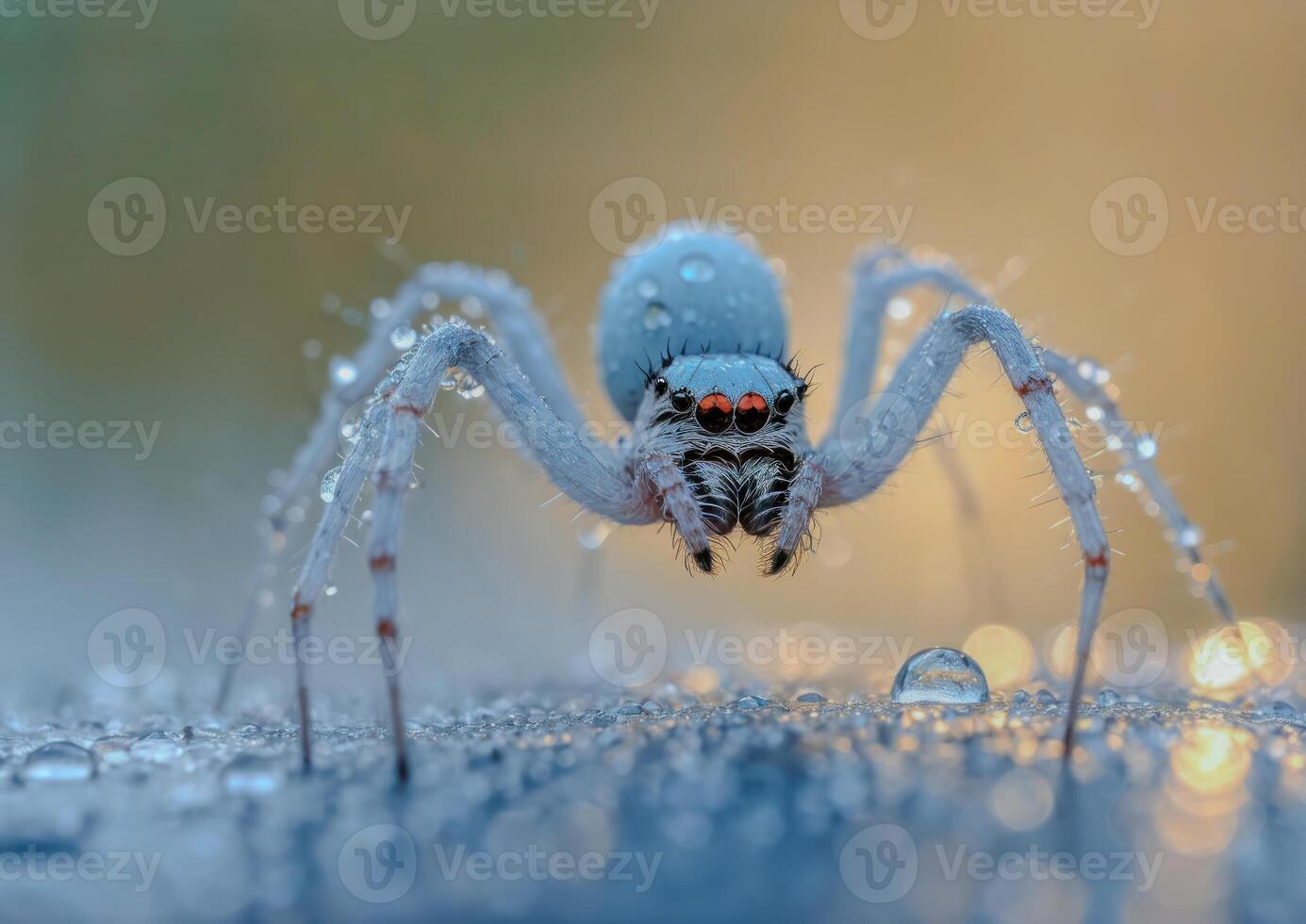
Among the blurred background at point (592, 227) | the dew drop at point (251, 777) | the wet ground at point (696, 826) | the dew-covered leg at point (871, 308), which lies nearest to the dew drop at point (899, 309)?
the dew-covered leg at point (871, 308)

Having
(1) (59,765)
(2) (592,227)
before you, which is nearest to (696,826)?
(1) (59,765)

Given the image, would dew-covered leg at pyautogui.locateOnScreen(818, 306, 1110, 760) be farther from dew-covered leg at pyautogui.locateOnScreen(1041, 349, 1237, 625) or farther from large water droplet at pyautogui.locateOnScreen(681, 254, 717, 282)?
large water droplet at pyautogui.locateOnScreen(681, 254, 717, 282)

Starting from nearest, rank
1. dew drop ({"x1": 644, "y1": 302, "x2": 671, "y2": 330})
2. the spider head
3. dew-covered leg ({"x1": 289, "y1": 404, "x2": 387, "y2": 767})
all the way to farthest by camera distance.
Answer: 1. dew-covered leg ({"x1": 289, "y1": 404, "x2": 387, "y2": 767})
2. the spider head
3. dew drop ({"x1": 644, "y1": 302, "x2": 671, "y2": 330})

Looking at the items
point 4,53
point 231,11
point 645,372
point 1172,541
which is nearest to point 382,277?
point 231,11

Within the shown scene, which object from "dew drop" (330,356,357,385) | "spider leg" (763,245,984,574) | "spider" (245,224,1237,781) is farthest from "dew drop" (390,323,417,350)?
"spider leg" (763,245,984,574)

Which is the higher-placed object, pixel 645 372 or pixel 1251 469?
pixel 1251 469

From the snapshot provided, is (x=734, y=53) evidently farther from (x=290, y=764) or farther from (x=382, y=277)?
(x=290, y=764)

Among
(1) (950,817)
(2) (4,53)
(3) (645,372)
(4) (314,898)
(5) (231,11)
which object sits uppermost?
(5) (231,11)
